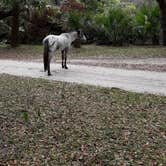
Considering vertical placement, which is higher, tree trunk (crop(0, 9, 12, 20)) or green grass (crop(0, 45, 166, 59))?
tree trunk (crop(0, 9, 12, 20))

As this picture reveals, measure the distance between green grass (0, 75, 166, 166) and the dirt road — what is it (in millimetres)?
1708

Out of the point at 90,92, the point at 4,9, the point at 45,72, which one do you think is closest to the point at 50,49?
the point at 45,72

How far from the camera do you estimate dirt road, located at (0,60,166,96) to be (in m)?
13.4

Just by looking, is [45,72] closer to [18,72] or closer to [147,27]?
[18,72]

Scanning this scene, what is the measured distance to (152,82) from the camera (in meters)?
14.1

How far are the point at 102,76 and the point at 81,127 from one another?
7.30 meters

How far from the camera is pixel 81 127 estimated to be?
8359 millimetres

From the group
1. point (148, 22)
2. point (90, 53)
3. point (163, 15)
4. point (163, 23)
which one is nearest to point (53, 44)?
point (90, 53)

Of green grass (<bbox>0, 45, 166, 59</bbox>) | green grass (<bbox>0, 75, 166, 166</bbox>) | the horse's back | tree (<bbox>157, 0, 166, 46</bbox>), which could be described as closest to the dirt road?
the horse's back

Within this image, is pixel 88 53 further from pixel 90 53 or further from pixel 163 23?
pixel 163 23

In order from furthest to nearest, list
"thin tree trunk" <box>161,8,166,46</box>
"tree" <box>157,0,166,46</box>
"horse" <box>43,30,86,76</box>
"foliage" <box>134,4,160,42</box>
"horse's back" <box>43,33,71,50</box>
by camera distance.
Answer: "foliage" <box>134,4,160,42</box>
"thin tree trunk" <box>161,8,166,46</box>
"tree" <box>157,0,166,46</box>
"horse's back" <box>43,33,71,50</box>
"horse" <box>43,30,86,76</box>

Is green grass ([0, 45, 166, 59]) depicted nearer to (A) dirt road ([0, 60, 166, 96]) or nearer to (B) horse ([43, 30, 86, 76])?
(A) dirt road ([0, 60, 166, 96])

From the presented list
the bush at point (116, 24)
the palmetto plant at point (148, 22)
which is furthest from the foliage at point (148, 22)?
the bush at point (116, 24)

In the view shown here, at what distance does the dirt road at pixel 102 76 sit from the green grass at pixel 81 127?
5.60 feet
